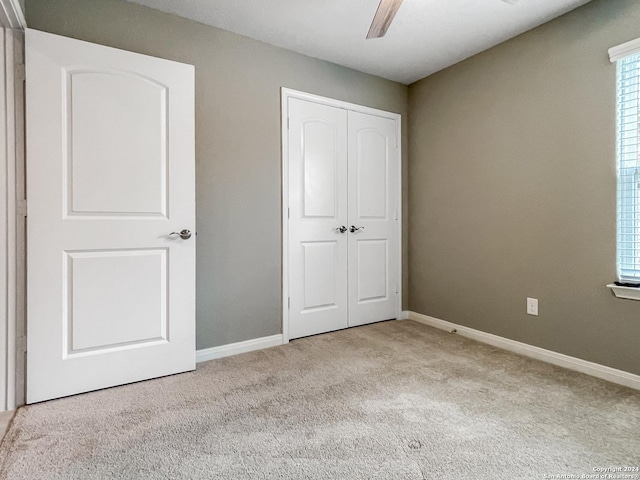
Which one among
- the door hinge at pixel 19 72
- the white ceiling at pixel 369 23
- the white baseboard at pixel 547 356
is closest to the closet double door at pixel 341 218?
the white ceiling at pixel 369 23

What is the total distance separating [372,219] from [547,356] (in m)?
1.76

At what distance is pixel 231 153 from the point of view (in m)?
2.52

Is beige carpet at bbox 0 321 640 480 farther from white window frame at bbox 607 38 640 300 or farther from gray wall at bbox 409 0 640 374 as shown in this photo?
white window frame at bbox 607 38 640 300

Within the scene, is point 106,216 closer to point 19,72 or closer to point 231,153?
point 19,72

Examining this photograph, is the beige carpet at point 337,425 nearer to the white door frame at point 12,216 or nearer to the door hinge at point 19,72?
the white door frame at point 12,216

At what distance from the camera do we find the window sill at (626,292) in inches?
76.7

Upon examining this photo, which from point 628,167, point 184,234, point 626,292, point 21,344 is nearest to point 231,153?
point 184,234

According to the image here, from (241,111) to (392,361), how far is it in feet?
7.04

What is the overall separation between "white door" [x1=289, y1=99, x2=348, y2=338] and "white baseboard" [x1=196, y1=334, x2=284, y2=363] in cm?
18

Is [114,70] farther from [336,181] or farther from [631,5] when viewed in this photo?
[631,5]

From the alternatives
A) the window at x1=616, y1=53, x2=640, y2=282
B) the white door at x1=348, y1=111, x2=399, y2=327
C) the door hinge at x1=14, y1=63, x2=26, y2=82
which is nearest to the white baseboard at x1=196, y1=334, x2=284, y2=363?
the white door at x1=348, y1=111, x2=399, y2=327

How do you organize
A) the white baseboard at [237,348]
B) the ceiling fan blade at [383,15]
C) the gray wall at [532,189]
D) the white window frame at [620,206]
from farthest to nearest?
the white baseboard at [237,348] < the gray wall at [532,189] < the white window frame at [620,206] < the ceiling fan blade at [383,15]

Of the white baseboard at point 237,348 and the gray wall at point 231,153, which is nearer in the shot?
the gray wall at point 231,153

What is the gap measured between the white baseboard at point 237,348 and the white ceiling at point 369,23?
2324 mm
